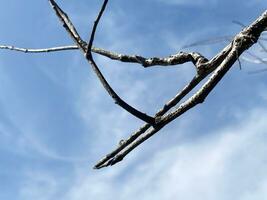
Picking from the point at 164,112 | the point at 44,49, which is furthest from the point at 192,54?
the point at 44,49

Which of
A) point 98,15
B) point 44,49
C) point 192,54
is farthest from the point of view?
point 44,49

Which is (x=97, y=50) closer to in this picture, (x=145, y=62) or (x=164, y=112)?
(x=145, y=62)

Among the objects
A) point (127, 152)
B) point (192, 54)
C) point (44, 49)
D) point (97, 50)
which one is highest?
point (44, 49)

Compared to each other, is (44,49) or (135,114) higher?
(44,49)

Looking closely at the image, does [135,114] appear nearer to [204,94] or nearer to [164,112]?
[164,112]

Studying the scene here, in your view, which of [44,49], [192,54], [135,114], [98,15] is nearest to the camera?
[98,15]

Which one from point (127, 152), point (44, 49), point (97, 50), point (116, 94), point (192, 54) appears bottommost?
point (127, 152)

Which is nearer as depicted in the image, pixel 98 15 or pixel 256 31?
pixel 98 15

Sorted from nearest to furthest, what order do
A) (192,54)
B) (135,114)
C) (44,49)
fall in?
(135,114) < (192,54) < (44,49)

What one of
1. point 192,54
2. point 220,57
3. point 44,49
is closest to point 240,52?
Result: point 220,57
